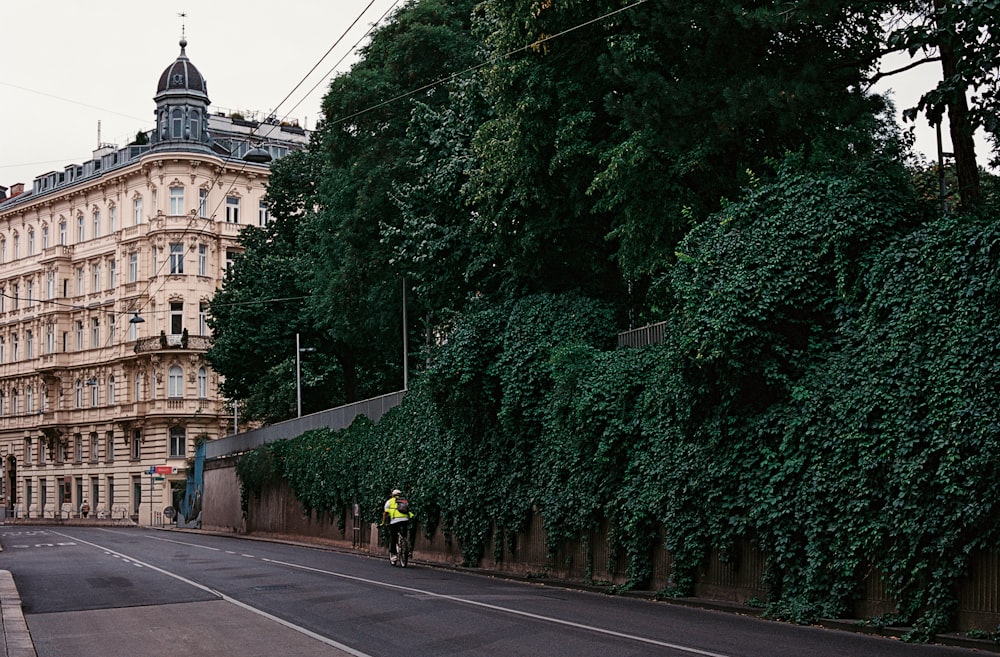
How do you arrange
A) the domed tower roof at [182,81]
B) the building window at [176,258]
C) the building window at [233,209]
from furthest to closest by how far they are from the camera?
the building window at [233,209]
the domed tower roof at [182,81]
the building window at [176,258]

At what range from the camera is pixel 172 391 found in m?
74.8

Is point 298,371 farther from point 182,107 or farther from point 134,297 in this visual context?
point 182,107

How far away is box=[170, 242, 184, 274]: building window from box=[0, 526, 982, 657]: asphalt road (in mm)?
52075

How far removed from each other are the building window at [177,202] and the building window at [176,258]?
195 centimetres

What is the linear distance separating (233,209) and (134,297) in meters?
8.07

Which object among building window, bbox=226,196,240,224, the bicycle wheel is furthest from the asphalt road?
building window, bbox=226,196,240,224

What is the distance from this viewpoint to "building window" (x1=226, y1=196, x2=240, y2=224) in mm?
77125

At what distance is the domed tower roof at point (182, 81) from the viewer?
76.4m

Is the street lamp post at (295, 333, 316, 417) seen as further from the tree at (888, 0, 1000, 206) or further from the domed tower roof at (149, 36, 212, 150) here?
the tree at (888, 0, 1000, 206)

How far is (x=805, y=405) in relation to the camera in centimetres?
1709

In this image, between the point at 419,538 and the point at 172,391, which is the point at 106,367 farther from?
the point at 419,538

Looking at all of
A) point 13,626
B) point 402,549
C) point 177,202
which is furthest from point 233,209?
point 13,626

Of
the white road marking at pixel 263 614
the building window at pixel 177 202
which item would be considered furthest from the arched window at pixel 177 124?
the white road marking at pixel 263 614

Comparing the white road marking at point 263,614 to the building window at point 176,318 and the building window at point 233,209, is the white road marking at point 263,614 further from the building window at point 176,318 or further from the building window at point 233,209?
the building window at point 233,209
